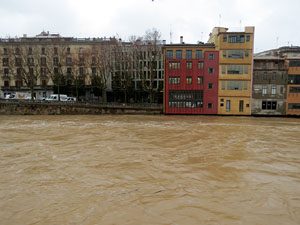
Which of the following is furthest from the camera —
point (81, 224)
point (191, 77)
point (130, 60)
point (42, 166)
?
point (130, 60)

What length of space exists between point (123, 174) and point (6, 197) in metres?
→ 4.72

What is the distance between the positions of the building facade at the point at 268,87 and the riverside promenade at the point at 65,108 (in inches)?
638

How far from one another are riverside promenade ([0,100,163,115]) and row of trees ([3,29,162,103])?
4.54 meters

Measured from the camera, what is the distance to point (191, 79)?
4284 cm

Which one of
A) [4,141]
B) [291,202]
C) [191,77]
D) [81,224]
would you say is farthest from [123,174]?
[191,77]

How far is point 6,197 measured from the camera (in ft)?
30.2

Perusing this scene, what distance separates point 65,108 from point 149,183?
3756 cm

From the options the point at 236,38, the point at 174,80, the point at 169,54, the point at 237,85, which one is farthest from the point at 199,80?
the point at 236,38

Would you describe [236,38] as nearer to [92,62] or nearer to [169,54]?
[169,54]

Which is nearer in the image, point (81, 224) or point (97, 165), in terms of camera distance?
point (81, 224)

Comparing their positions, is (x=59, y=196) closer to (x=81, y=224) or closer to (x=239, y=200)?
(x=81, y=224)

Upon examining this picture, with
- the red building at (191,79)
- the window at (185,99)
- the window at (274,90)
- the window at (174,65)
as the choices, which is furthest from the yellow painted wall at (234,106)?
the window at (174,65)

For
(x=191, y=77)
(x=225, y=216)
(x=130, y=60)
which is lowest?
(x=225, y=216)

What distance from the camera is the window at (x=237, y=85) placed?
41938mm
